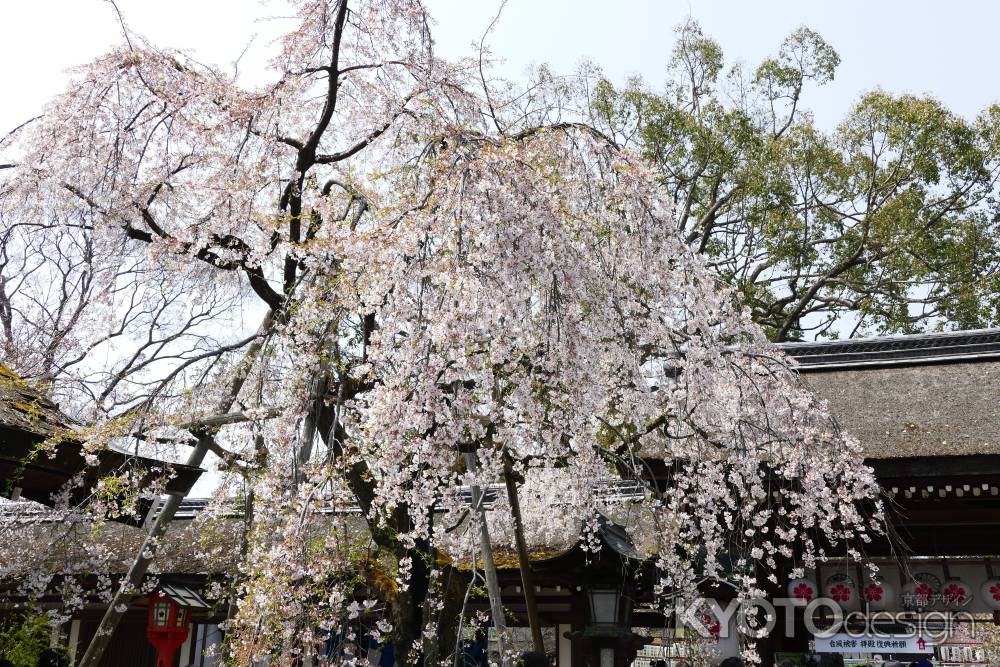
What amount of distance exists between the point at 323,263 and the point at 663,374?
3128mm

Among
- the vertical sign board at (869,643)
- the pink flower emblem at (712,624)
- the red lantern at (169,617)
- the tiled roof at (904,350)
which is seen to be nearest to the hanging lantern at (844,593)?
the vertical sign board at (869,643)

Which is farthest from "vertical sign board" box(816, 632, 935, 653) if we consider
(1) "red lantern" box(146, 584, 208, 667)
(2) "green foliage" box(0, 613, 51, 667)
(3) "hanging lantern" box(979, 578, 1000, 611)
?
(2) "green foliage" box(0, 613, 51, 667)

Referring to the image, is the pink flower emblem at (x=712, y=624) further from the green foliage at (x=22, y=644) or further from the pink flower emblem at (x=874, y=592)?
the green foliage at (x=22, y=644)

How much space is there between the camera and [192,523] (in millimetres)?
11312

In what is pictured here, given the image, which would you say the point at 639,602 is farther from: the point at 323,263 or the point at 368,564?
the point at 323,263

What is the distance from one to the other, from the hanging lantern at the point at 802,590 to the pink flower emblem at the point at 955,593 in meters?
1.38

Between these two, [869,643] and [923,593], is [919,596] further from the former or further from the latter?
[869,643]

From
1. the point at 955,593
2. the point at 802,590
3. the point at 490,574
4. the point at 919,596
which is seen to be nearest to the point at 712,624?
the point at 802,590

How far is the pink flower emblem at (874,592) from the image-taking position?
873cm

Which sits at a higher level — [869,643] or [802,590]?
[802,590]

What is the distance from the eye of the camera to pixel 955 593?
8.64 m

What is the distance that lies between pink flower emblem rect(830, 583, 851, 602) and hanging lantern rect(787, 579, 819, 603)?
173mm

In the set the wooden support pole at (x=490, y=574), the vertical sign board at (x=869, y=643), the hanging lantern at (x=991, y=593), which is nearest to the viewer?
the wooden support pole at (x=490, y=574)

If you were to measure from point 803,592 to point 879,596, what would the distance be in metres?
0.88
